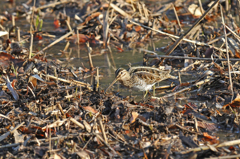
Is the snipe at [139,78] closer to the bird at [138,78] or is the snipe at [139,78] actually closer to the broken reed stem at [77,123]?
the bird at [138,78]

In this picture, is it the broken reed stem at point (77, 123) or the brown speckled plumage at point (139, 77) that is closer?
the broken reed stem at point (77, 123)

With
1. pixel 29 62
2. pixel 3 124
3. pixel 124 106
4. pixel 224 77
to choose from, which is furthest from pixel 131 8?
pixel 3 124

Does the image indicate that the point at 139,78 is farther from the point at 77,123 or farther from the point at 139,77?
the point at 77,123

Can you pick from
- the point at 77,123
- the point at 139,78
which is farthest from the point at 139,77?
the point at 77,123

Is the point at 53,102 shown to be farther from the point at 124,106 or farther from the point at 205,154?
the point at 205,154

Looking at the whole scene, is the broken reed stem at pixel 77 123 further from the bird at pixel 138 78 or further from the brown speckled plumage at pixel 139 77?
the brown speckled plumage at pixel 139 77

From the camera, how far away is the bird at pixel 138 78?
20.6 ft

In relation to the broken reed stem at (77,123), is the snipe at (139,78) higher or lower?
higher

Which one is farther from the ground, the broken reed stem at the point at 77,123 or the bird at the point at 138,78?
the bird at the point at 138,78

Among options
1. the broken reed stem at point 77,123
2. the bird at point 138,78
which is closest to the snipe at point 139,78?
the bird at point 138,78

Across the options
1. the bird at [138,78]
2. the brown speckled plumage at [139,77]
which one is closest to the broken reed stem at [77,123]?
the bird at [138,78]

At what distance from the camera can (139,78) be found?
6.41m

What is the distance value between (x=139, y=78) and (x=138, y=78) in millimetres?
31

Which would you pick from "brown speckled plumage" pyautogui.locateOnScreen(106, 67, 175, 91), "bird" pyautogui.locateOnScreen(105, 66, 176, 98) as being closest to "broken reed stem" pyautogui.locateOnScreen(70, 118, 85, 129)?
"bird" pyautogui.locateOnScreen(105, 66, 176, 98)
